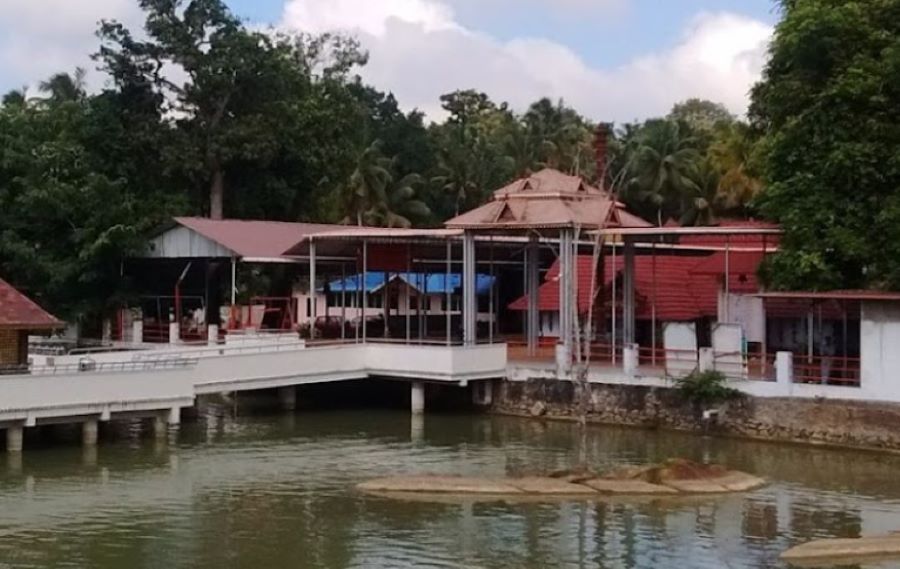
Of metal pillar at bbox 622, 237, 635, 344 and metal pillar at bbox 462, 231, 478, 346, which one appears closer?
metal pillar at bbox 462, 231, 478, 346

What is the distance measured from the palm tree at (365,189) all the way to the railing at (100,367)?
29.3 meters

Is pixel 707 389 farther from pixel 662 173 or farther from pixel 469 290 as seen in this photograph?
pixel 662 173

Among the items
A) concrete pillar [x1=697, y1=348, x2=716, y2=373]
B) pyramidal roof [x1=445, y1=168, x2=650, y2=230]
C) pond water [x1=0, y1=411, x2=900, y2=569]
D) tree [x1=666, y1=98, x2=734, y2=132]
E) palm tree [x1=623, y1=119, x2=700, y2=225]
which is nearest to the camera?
pond water [x1=0, y1=411, x2=900, y2=569]

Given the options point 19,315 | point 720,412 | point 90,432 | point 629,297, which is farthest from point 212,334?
point 720,412

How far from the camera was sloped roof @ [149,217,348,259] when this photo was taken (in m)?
40.3

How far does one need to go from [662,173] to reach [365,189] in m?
14.3

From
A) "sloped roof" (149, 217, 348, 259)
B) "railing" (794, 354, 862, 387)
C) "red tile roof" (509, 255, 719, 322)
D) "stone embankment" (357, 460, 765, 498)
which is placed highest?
"sloped roof" (149, 217, 348, 259)

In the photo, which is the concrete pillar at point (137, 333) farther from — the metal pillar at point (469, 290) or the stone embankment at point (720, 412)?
the stone embankment at point (720, 412)

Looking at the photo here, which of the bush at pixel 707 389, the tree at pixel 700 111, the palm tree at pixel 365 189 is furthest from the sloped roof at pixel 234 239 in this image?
the tree at pixel 700 111

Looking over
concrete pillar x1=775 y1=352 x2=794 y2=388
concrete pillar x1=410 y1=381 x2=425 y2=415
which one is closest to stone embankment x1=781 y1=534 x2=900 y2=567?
concrete pillar x1=775 y1=352 x2=794 y2=388

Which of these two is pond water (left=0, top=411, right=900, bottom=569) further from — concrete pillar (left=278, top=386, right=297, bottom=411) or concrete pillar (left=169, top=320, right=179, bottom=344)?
concrete pillar (left=169, top=320, right=179, bottom=344)

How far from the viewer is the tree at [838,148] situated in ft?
97.1

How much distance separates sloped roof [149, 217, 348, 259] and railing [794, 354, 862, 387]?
16.0 metres

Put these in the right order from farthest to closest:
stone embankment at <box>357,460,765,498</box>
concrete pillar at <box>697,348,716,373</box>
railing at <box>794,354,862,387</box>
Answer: concrete pillar at <box>697,348,716,373</box>, railing at <box>794,354,862,387</box>, stone embankment at <box>357,460,765,498</box>
